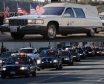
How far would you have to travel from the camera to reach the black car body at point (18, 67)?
24.4 meters

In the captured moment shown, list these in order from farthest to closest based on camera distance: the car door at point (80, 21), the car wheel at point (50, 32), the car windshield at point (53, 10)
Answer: the car windshield at point (53, 10), the car door at point (80, 21), the car wheel at point (50, 32)

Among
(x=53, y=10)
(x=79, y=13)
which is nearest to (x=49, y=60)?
(x=53, y=10)

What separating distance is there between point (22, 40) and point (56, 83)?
761 centimetres

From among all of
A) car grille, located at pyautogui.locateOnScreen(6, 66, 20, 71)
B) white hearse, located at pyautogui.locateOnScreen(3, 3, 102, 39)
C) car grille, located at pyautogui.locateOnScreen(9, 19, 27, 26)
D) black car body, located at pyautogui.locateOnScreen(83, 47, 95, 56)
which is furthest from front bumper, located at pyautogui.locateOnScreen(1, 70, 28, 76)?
black car body, located at pyautogui.locateOnScreen(83, 47, 95, 56)

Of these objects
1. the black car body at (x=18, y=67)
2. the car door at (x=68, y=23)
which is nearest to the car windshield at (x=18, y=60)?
the black car body at (x=18, y=67)

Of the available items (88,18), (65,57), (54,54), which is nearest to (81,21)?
(88,18)

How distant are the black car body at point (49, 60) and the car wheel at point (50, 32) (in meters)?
18.4

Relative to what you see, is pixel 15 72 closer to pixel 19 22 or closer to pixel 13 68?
pixel 13 68

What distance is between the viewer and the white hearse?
12.0m

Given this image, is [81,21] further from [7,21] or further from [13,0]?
[13,0]

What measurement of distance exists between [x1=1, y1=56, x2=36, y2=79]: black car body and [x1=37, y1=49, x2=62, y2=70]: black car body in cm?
636

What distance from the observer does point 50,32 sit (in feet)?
41.8

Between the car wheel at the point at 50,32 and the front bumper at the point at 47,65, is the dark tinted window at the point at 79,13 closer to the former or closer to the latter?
the car wheel at the point at 50,32

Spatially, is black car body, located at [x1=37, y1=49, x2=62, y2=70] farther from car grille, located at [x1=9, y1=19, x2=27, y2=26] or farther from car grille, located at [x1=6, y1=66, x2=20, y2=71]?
car grille, located at [x1=9, y1=19, x2=27, y2=26]
